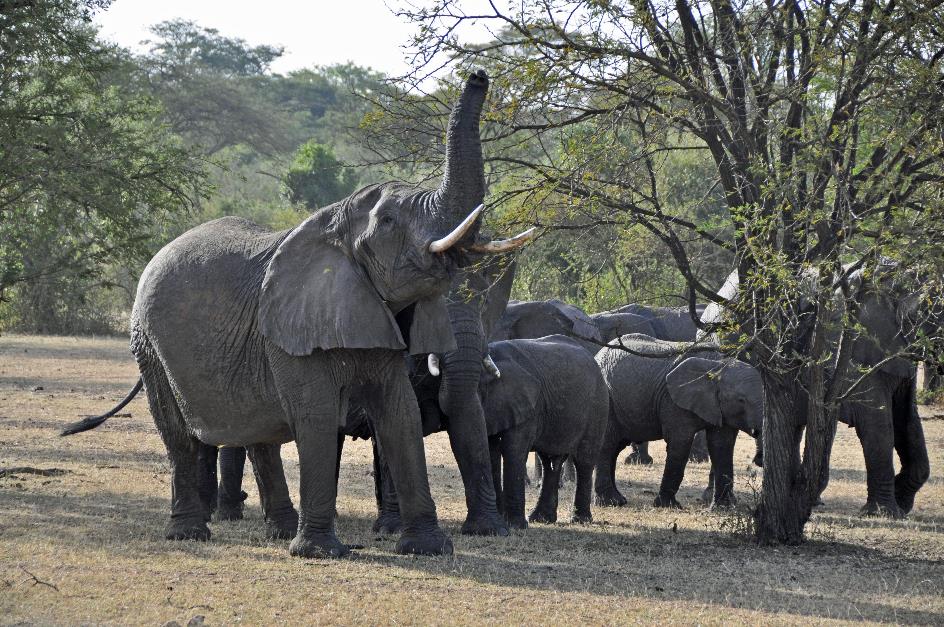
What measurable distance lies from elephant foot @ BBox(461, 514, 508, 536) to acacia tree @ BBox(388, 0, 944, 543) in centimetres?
198

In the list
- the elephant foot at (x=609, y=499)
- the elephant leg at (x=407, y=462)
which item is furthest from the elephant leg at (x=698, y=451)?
the elephant leg at (x=407, y=462)

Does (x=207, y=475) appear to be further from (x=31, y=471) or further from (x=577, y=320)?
(x=577, y=320)

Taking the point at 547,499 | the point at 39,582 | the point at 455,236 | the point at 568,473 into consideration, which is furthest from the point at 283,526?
the point at 568,473

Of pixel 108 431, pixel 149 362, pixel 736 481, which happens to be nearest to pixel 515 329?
pixel 736 481

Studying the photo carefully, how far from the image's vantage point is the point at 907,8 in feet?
25.6

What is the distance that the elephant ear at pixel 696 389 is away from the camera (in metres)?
13.4

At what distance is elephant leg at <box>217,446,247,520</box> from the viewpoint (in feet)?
36.2

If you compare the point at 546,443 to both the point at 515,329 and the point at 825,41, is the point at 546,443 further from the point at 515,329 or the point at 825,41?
the point at 515,329

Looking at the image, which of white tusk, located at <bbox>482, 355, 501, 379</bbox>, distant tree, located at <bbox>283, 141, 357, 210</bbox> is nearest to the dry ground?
white tusk, located at <bbox>482, 355, 501, 379</bbox>

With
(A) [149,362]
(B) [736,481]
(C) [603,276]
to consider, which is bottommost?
(B) [736,481]

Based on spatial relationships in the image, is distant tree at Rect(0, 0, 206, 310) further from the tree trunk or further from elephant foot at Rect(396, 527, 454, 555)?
the tree trunk

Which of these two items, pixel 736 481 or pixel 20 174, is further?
pixel 736 481

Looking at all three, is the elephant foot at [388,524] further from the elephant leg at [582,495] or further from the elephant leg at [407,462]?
the elephant leg at [582,495]

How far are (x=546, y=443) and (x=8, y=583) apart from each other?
5.54 meters
